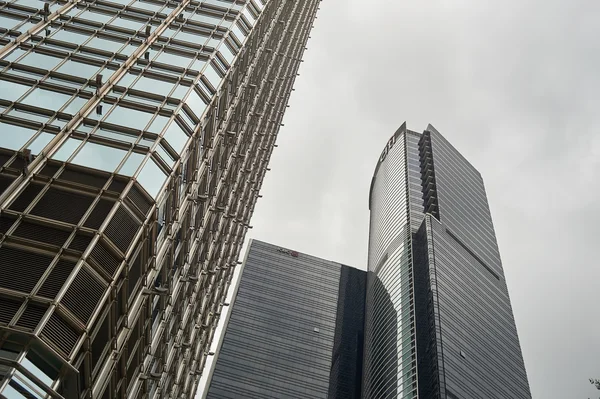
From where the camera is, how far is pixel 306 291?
167 metres

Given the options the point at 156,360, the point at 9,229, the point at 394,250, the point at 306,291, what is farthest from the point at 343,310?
the point at 9,229

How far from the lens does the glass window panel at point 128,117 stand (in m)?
21.0

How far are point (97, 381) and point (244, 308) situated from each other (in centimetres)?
13762

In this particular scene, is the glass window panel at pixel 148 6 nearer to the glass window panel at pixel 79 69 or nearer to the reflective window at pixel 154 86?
the glass window panel at pixel 79 69

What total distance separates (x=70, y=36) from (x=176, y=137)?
8.45 metres

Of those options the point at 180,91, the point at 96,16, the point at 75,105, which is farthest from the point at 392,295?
the point at 75,105

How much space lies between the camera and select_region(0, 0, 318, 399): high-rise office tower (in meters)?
14.9

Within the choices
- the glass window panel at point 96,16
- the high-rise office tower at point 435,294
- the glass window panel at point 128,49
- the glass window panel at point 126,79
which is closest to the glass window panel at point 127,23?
the glass window panel at point 96,16

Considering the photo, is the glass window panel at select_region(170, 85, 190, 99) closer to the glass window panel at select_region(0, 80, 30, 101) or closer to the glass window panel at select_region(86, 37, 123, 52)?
the glass window panel at select_region(86, 37, 123, 52)

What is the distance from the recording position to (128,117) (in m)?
21.3

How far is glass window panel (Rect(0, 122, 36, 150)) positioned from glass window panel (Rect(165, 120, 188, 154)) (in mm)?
4388

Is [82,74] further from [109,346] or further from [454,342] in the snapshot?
[454,342]

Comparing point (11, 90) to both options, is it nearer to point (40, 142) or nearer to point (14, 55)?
point (14, 55)

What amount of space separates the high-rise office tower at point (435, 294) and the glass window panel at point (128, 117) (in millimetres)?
106619
